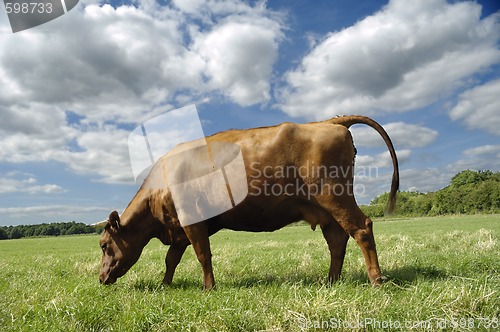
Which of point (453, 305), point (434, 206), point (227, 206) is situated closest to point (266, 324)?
point (453, 305)

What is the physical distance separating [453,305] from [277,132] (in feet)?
11.0

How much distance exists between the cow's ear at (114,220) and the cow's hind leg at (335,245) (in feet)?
11.7

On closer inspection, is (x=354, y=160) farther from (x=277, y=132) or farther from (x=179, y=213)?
(x=179, y=213)

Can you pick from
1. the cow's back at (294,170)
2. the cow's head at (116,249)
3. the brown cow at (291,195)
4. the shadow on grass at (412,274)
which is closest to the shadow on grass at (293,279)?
the shadow on grass at (412,274)

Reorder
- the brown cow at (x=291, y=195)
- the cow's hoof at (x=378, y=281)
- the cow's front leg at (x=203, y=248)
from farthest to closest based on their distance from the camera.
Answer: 1. the cow's front leg at (x=203, y=248)
2. the brown cow at (x=291, y=195)
3. the cow's hoof at (x=378, y=281)

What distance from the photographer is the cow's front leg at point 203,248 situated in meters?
5.88

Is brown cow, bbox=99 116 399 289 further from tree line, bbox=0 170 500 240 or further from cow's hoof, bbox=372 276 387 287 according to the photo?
tree line, bbox=0 170 500 240

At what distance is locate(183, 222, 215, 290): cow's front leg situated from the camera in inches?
231

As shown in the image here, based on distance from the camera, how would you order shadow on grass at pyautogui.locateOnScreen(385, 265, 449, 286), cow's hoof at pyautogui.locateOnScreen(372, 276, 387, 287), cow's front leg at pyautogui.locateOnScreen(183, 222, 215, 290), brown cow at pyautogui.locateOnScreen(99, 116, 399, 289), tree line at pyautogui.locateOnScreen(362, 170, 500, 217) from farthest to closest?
tree line at pyautogui.locateOnScreen(362, 170, 500, 217), cow's front leg at pyautogui.locateOnScreen(183, 222, 215, 290), shadow on grass at pyautogui.locateOnScreen(385, 265, 449, 286), brown cow at pyautogui.locateOnScreen(99, 116, 399, 289), cow's hoof at pyautogui.locateOnScreen(372, 276, 387, 287)

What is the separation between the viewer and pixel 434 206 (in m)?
85.8

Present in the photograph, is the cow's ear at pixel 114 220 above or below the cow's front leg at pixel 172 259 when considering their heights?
above

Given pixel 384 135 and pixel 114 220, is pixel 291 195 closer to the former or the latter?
pixel 384 135

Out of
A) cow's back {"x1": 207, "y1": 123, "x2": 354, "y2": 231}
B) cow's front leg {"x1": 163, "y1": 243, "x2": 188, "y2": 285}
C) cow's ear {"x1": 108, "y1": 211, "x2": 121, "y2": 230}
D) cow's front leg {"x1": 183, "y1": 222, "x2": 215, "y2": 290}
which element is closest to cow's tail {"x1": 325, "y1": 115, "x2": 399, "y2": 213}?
cow's back {"x1": 207, "y1": 123, "x2": 354, "y2": 231}

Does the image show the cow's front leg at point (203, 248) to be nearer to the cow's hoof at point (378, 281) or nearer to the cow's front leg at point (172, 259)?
the cow's front leg at point (172, 259)
